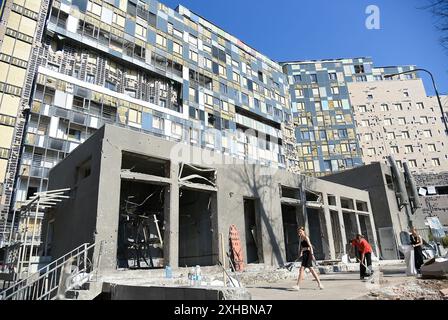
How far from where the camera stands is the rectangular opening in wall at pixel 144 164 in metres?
13.8

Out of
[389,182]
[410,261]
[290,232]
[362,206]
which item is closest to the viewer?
[410,261]

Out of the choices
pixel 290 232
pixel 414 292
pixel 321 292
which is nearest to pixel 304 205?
pixel 290 232

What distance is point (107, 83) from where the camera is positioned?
33.2 metres

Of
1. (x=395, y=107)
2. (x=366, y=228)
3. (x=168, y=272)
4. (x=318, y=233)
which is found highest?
(x=395, y=107)

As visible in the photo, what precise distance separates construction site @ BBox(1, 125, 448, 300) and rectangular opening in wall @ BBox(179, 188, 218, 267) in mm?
49

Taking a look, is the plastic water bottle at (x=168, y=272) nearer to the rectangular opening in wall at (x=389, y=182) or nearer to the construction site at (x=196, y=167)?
the construction site at (x=196, y=167)

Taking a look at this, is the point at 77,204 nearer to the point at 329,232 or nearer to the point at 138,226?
the point at 138,226

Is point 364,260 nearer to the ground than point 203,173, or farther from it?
nearer to the ground

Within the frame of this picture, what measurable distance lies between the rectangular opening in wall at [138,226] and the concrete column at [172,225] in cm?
246

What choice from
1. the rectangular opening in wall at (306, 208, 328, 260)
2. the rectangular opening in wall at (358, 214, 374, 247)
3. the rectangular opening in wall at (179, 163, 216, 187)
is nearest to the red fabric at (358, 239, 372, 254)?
the rectangular opening in wall at (179, 163, 216, 187)

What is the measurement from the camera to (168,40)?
3934 cm

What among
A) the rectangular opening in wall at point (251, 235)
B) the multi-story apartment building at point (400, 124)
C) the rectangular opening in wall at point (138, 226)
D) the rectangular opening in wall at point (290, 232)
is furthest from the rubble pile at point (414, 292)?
the multi-story apartment building at point (400, 124)

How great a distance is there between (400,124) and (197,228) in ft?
210

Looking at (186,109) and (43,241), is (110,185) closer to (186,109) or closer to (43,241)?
(43,241)
